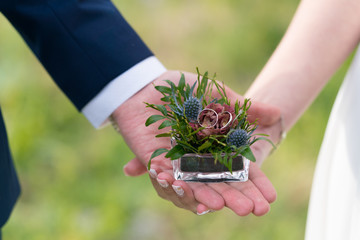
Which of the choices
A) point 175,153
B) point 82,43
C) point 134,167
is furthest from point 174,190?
point 82,43

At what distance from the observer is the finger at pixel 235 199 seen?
1.28 m

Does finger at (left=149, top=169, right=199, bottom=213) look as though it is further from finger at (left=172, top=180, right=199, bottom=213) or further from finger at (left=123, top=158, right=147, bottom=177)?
finger at (left=123, top=158, right=147, bottom=177)

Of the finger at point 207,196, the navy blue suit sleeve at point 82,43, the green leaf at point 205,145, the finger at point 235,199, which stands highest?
the navy blue suit sleeve at point 82,43

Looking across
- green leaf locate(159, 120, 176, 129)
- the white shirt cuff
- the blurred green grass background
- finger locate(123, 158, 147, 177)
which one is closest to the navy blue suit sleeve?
the white shirt cuff

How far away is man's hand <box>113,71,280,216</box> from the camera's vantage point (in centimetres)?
131

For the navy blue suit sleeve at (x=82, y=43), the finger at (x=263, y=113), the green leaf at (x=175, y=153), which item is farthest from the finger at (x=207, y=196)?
the navy blue suit sleeve at (x=82, y=43)

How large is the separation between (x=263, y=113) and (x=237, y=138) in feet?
1.21

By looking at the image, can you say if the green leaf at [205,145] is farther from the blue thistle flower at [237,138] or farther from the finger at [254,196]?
the finger at [254,196]

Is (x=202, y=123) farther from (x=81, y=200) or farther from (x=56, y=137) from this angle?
(x=56, y=137)

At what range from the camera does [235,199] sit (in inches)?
51.5

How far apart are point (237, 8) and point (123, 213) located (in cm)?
186

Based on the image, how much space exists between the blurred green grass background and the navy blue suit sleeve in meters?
1.27

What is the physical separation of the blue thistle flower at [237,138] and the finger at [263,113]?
300mm

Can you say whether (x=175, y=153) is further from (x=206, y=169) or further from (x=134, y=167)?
(x=134, y=167)
